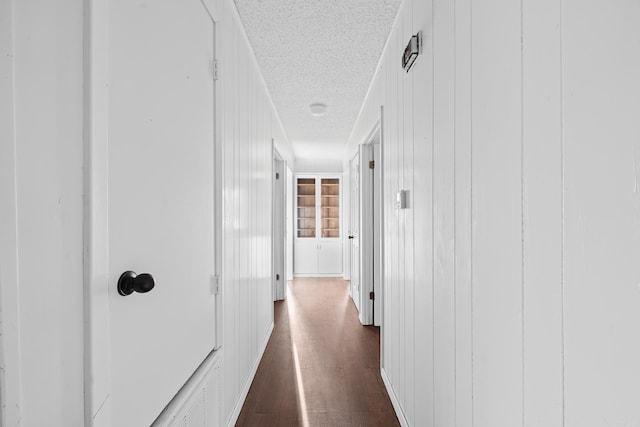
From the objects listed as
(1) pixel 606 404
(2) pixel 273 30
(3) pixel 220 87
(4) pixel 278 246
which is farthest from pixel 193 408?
(4) pixel 278 246

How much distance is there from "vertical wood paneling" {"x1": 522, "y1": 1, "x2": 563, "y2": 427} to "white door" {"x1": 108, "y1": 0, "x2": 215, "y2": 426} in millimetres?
1052

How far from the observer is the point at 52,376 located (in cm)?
74

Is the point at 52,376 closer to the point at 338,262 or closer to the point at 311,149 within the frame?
the point at 311,149

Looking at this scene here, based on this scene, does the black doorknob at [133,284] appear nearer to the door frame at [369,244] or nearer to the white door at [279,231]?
the door frame at [369,244]

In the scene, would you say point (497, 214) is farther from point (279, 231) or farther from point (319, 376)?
point (279, 231)

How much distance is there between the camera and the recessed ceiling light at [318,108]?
3.89 metres

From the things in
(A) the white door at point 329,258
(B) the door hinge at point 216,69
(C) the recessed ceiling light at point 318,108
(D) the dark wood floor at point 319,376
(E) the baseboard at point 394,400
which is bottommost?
(D) the dark wood floor at point 319,376

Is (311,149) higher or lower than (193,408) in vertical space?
higher

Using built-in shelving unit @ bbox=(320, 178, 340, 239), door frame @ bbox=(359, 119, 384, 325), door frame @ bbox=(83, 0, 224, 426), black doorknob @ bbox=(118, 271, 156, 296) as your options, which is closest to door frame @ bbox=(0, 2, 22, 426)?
door frame @ bbox=(83, 0, 224, 426)

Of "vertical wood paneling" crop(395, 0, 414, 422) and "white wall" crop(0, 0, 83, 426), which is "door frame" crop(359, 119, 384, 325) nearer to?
"vertical wood paneling" crop(395, 0, 414, 422)

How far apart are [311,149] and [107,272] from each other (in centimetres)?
574

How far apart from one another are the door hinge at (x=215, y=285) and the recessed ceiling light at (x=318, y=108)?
2630 mm

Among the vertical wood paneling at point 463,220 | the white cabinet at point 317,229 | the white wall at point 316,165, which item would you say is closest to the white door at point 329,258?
the white cabinet at point 317,229

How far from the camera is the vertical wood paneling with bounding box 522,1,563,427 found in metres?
0.75
